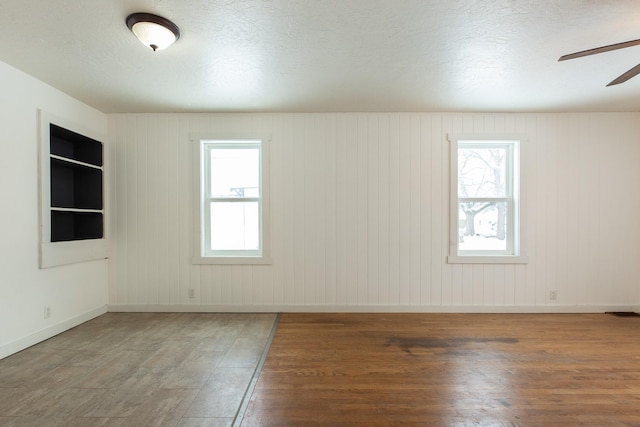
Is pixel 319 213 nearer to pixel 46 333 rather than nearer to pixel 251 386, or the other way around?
pixel 251 386

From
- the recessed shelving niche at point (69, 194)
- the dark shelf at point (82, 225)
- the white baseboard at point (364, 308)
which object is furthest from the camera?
the white baseboard at point (364, 308)

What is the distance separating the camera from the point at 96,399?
1975 mm

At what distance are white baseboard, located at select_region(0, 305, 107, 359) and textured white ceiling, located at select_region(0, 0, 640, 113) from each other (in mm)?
2427

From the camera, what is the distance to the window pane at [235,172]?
12.7 feet

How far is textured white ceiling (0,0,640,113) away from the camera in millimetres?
1854

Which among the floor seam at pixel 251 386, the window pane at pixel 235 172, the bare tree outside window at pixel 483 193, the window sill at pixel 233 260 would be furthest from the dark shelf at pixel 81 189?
the bare tree outside window at pixel 483 193

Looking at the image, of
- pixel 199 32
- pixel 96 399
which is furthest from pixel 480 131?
pixel 96 399

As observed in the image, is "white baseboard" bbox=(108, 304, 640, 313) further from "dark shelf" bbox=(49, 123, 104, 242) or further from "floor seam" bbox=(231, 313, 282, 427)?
"dark shelf" bbox=(49, 123, 104, 242)

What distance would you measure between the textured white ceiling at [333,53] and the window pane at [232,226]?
49.4 inches

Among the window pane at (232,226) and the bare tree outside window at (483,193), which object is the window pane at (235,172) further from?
the bare tree outside window at (483,193)

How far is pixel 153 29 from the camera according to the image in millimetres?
1927

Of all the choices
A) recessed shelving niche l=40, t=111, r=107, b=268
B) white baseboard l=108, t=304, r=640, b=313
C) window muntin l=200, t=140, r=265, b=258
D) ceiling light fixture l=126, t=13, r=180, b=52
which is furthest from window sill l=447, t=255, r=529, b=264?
recessed shelving niche l=40, t=111, r=107, b=268

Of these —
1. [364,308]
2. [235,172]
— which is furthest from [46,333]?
[364,308]

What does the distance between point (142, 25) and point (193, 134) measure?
6.27ft
